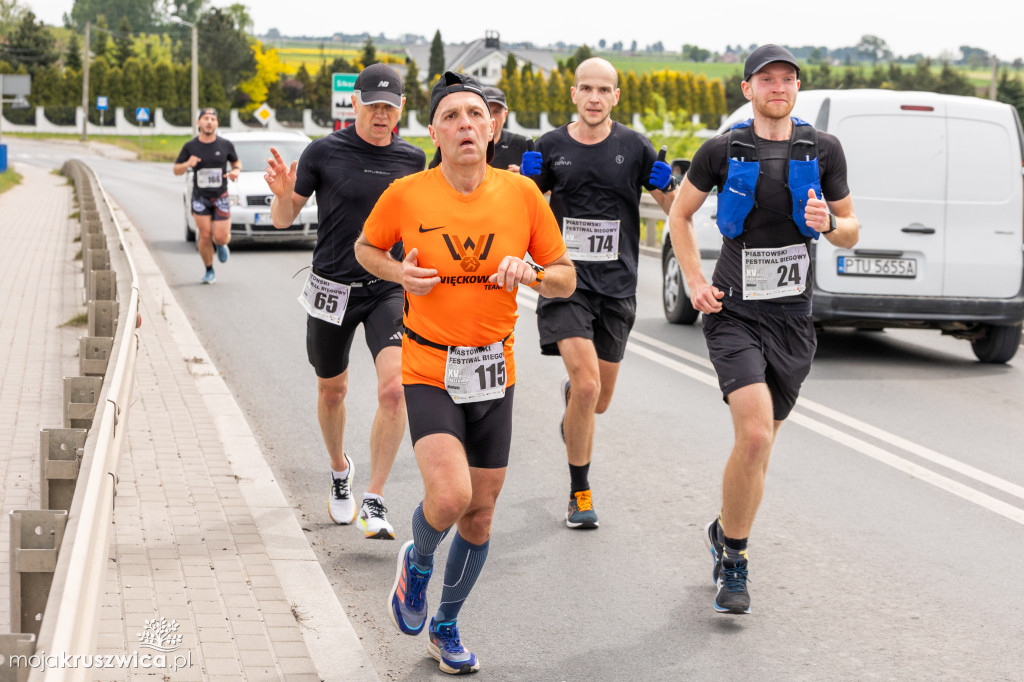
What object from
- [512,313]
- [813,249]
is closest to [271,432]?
[512,313]

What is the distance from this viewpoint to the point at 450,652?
15.1 feet

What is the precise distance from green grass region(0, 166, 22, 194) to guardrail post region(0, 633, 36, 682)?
35.1 metres

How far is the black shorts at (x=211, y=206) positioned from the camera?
16.5 metres

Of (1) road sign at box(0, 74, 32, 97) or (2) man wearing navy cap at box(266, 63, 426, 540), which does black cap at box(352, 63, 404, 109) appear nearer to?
(2) man wearing navy cap at box(266, 63, 426, 540)

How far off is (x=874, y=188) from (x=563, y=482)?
15.6ft

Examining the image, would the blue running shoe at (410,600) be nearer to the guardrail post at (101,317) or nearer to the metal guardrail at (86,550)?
the metal guardrail at (86,550)

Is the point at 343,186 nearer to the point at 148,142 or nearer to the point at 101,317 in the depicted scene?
the point at 101,317

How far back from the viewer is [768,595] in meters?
5.49

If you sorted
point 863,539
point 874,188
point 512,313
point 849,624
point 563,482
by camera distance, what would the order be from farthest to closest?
1. point 874,188
2. point 563,482
3. point 863,539
4. point 849,624
5. point 512,313

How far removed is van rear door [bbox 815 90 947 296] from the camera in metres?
10.7

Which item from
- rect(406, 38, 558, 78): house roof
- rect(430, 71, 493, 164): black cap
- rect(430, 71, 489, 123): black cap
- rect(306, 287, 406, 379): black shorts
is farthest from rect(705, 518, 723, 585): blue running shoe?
rect(406, 38, 558, 78): house roof

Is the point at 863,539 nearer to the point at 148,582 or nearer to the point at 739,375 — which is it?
the point at 739,375

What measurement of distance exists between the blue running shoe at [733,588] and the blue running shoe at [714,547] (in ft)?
0.29

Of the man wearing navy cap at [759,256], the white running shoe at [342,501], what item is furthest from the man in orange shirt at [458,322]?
the white running shoe at [342,501]
